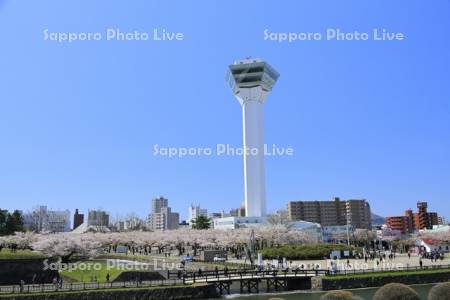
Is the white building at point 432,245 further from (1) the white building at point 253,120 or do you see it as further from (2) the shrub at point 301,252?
(1) the white building at point 253,120

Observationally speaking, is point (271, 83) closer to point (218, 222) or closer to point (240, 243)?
point (218, 222)

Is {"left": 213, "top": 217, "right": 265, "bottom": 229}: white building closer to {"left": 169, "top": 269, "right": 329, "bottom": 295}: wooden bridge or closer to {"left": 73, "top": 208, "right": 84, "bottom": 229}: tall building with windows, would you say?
{"left": 73, "top": 208, "right": 84, "bottom": 229}: tall building with windows

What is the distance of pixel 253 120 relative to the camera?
15638cm

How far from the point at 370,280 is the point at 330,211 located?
145 metres

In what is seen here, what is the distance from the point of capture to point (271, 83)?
162625mm

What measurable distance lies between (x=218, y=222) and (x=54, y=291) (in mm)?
115156

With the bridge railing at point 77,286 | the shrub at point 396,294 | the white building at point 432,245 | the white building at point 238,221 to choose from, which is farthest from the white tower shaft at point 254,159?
the shrub at point 396,294

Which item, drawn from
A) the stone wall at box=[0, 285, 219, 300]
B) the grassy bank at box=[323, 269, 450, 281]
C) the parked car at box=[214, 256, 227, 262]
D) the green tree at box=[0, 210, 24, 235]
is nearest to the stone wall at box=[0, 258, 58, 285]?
the stone wall at box=[0, 285, 219, 300]

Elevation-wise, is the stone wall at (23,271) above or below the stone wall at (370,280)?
above

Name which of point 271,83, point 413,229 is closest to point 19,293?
point 271,83

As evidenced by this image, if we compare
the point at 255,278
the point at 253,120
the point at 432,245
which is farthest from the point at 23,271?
the point at 253,120

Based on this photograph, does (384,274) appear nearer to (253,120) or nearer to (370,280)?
(370,280)

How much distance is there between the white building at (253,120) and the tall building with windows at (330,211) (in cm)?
3591

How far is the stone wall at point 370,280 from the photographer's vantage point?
148 feet
